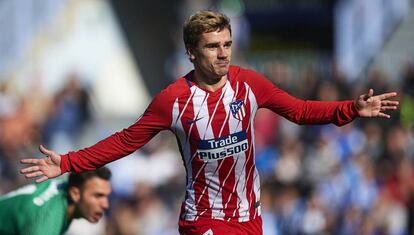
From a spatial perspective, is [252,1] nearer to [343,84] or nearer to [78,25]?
[78,25]

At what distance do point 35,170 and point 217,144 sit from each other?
1.20m

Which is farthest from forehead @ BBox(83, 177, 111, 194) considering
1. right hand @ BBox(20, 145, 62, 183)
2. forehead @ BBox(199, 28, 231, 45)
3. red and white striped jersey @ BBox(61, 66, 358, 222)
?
forehead @ BBox(199, 28, 231, 45)

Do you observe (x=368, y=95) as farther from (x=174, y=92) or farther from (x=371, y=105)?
(x=174, y=92)

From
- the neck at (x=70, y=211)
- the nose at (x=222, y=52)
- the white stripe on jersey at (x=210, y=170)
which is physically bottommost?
the neck at (x=70, y=211)

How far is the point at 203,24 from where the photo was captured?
6.33 m

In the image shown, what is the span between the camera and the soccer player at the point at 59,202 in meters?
7.68

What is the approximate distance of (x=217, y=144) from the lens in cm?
648

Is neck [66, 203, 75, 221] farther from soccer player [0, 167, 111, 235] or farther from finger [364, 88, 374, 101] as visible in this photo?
finger [364, 88, 374, 101]

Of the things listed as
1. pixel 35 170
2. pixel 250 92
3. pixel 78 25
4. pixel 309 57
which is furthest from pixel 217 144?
pixel 309 57

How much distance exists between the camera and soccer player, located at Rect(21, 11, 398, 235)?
6.37 meters

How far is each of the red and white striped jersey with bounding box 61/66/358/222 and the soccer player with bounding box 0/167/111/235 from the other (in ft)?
4.53

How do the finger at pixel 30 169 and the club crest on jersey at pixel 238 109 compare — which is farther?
the club crest on jersey at pixel 238 109

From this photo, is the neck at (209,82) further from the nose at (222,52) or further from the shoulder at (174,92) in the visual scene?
the nose at (222,52)

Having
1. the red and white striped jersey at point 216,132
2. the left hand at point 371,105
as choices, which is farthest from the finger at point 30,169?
the left hand at point 371,105
